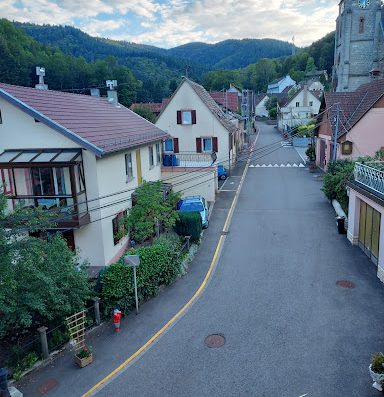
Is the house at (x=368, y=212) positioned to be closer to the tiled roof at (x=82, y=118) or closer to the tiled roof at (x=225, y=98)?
the tiled roof at (x=82, y=118)

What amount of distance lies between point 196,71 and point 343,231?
155 metres

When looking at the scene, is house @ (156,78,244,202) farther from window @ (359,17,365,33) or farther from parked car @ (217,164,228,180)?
window @ (359,17,365,33)

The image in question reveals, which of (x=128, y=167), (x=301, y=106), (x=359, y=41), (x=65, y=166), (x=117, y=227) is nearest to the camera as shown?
(x=65, y=166)

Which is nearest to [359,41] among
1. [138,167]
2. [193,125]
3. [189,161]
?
[193,125]

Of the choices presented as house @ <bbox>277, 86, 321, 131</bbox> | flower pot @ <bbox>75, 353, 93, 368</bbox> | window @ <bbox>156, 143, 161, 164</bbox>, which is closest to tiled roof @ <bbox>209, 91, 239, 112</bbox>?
house @ <bbox>277, 86, 321, 131</bbox>

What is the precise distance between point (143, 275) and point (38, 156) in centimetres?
636

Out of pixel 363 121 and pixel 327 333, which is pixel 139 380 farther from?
pixel 363 121

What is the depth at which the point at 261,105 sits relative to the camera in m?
112

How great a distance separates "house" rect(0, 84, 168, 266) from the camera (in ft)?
45.3

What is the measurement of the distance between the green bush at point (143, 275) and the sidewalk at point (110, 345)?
0.40 m

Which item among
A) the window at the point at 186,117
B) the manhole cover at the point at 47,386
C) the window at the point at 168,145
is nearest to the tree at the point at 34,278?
the manhole cover at the point at 47,386

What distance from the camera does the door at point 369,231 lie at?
581 inches

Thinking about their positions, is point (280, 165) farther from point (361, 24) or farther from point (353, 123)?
point (361, 24)

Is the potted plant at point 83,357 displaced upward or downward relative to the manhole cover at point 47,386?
upward
